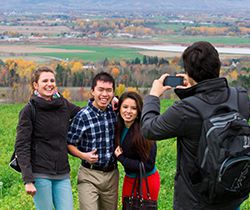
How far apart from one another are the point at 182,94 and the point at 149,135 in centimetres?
37

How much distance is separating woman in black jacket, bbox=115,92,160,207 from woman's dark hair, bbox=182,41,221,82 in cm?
151

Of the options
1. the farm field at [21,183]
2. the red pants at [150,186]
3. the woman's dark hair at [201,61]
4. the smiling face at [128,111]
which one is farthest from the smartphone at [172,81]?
the farm field at [21,183]

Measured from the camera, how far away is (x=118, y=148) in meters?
5.34

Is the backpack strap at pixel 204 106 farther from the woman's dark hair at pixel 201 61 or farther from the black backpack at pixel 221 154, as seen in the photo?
the woman's dark hair at pixel 201 61

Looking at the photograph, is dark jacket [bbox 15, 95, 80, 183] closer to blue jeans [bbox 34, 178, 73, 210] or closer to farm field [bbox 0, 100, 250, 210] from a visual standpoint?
blue jeans [bbox 34, 178, 73, 210]

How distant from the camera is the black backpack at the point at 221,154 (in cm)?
366

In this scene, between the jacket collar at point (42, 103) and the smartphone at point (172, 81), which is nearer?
the smartphone at point (172, 81)

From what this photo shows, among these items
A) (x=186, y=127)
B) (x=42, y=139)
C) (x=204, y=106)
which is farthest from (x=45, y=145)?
(x=204, y=106)

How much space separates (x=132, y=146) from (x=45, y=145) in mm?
821

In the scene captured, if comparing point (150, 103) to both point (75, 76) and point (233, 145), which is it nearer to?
point (233, 145)

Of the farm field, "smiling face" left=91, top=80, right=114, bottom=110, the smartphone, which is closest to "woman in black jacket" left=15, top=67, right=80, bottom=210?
"smiling face" left=91, top=80, right=114, bottom=110

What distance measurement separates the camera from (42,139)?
5.25 metres

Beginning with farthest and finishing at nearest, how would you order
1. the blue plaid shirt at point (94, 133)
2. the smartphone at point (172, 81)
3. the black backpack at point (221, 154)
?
the blue plaid shirt at point (94, 133) → the smartphone at point (172, 81) → the black backpack at point (221, 154)

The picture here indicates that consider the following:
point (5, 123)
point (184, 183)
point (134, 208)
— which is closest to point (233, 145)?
point (184, 183)
